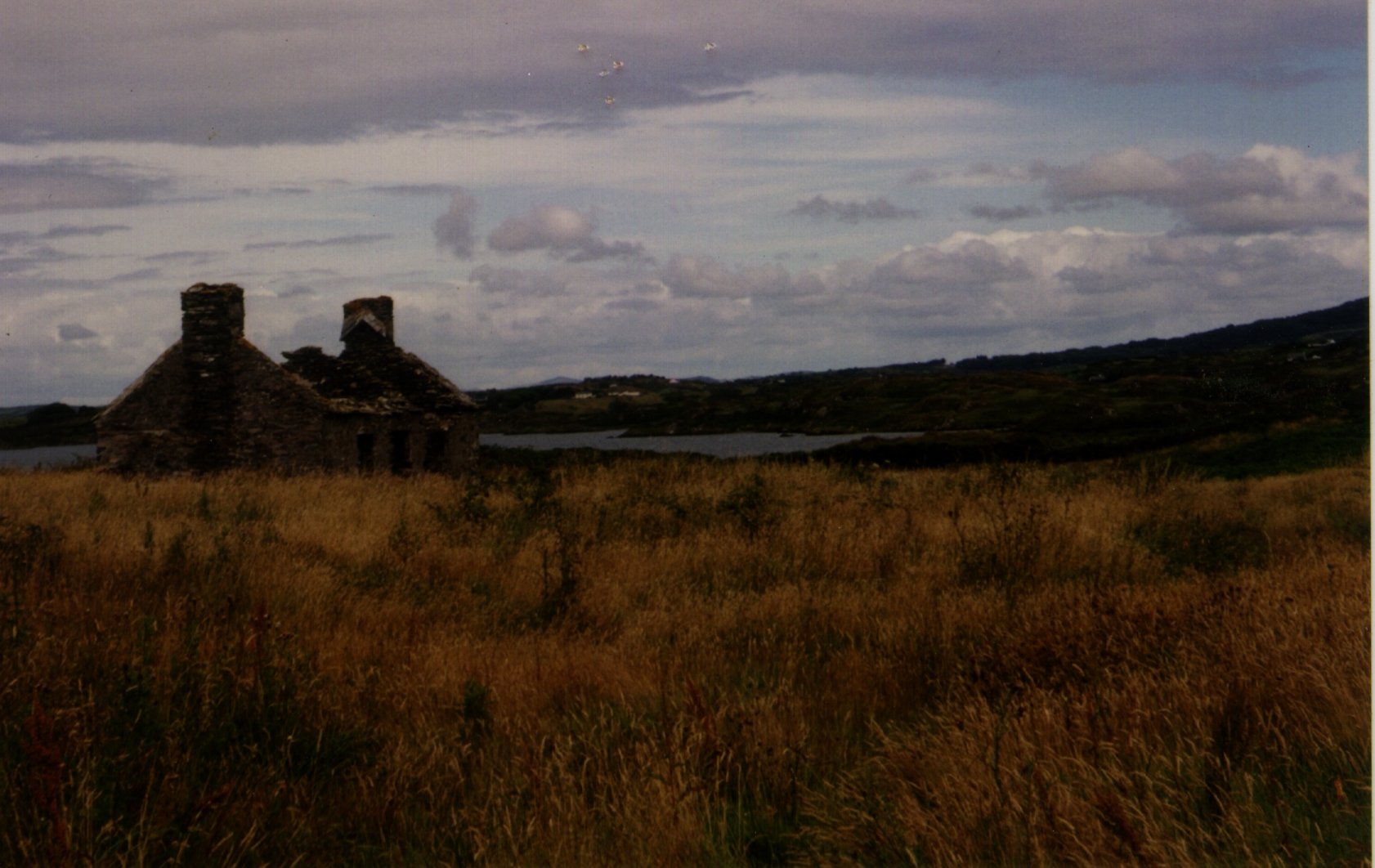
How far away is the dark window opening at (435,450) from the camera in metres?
23.8

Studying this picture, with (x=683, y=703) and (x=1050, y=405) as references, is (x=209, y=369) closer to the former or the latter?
(x=683, y=703)

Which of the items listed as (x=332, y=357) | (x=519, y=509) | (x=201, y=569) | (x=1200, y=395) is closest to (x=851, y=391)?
(x=1200, y=395)

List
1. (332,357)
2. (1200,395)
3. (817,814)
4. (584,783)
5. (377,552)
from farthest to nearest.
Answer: (1200,395) → (332,357) → (377,552) → (584,783) → (817,814)

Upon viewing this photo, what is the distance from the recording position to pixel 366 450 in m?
22.5

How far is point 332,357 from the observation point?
23.9 metres

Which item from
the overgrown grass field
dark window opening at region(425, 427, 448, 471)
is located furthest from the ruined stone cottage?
the overgrown grass field

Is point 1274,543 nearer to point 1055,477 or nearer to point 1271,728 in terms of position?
point 1055,477

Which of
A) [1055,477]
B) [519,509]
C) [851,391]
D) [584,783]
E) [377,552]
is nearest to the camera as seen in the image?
[584,783]

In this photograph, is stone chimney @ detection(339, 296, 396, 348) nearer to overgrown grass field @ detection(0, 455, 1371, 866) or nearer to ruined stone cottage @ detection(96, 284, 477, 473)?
ruined stone cottage @ detection(96, 284, 477, 473)

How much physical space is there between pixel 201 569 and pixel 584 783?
4927 millimetres

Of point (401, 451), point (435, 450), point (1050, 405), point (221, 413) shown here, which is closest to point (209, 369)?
point (221, 413)

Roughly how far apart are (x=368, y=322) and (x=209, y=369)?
15.3 feet

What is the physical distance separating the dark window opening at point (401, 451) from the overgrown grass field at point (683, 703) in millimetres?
13477

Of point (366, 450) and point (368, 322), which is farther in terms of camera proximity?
point (368, 322)
